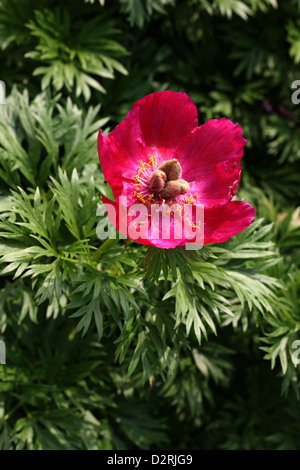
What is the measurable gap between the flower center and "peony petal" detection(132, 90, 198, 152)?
73 millimetres

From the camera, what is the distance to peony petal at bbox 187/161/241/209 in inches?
40.6

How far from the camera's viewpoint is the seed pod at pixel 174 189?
102 cm

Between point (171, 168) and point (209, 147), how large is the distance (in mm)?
109

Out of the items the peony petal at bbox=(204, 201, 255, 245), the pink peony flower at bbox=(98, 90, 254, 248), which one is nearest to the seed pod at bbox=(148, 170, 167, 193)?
the pink peony flower at bbox=(98, 90, 254, 248)

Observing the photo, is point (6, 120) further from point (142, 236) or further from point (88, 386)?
point (88, 386)

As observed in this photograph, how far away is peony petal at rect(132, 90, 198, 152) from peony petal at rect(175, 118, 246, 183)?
2cm

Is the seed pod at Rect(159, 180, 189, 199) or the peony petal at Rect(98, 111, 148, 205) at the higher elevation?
the peony petal at Rect(98, 111, 148, 205)

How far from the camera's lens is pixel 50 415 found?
1373 millimetres

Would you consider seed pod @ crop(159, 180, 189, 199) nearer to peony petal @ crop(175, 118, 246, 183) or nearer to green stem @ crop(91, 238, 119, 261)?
peony petal @ crop(175, 118, 246, 183)

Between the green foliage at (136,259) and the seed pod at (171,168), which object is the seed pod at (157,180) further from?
the green foliage at (136,259)

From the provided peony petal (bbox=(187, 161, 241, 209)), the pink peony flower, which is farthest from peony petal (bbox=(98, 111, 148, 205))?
peony petal (bbox=(187, 161, 241, 209))

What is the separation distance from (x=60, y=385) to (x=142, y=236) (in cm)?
67

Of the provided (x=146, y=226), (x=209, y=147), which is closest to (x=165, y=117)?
(x=209, y=147)

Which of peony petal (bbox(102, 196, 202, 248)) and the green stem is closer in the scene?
peony petal (bbox(102, 196, 202, 248))
